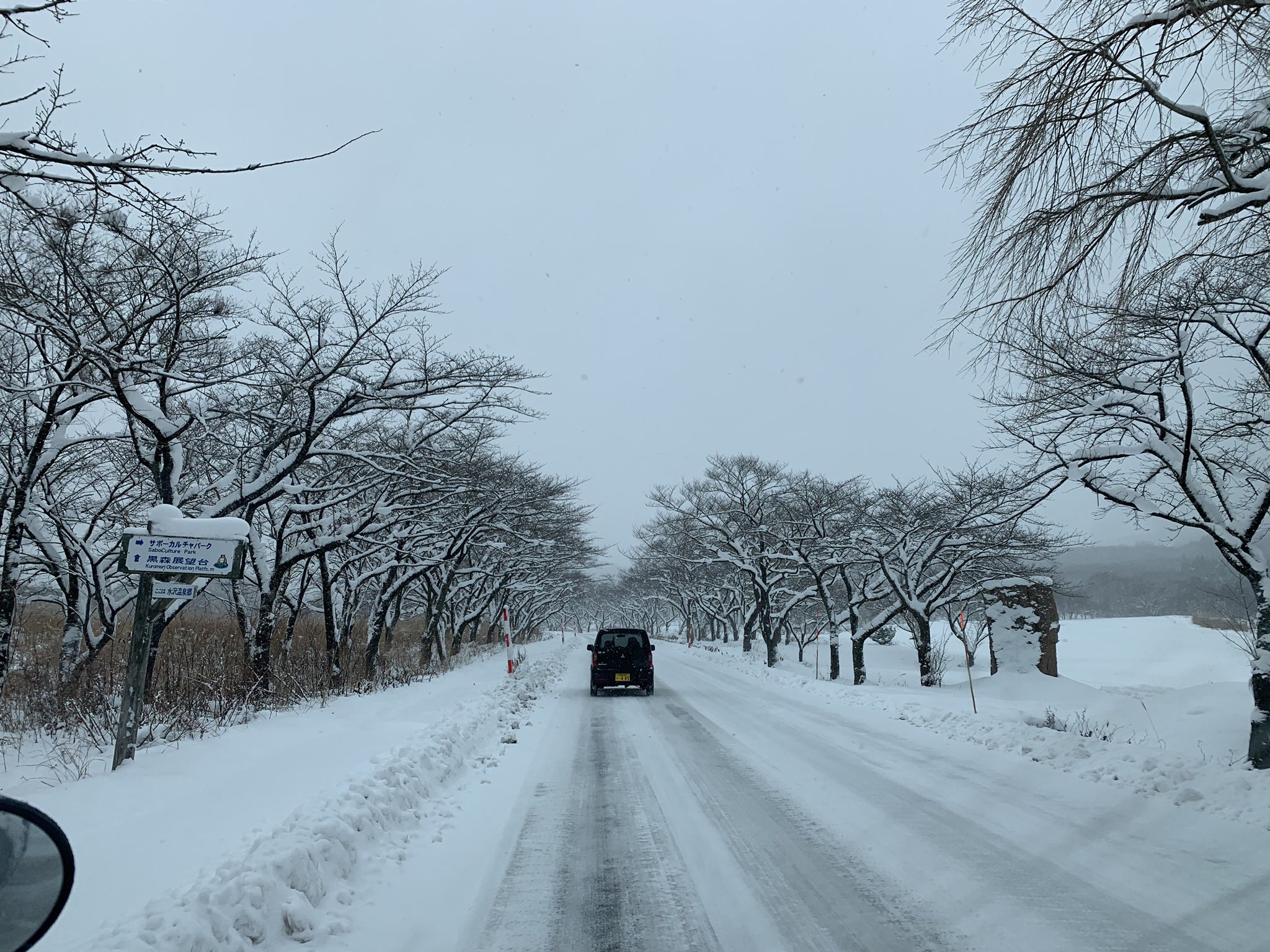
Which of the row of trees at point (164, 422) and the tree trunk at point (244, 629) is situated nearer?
the row of trees at point (164, 422)

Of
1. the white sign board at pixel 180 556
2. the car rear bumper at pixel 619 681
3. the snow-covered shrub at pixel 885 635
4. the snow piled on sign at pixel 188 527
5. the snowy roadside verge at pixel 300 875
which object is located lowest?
the snow-covered shrub at pixel 885 635

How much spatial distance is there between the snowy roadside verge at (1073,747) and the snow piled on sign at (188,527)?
31.9 feet

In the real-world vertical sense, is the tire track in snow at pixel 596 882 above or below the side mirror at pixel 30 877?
below

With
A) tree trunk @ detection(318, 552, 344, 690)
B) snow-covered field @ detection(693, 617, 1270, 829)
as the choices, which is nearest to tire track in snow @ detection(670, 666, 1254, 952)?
snow-covered field @ detection(693, 617, 1270, 829)

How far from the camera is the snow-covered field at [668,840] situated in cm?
417

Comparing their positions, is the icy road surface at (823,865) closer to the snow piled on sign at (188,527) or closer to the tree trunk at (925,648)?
the snow piled on sign at (188,527)

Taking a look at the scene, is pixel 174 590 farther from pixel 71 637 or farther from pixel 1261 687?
pixel 1261 687

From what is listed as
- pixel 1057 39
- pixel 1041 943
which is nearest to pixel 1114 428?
pixel 1057 39

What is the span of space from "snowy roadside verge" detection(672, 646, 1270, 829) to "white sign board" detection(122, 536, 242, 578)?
383 inches

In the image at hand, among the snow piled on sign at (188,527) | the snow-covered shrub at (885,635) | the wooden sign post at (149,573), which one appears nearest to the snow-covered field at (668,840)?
the wooden sign post at (149,573)

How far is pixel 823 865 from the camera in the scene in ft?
17.6

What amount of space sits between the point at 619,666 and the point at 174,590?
44.0 feet

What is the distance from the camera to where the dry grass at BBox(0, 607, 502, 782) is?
8344mm

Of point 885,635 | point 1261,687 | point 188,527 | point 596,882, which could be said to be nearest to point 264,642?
point 188,527
